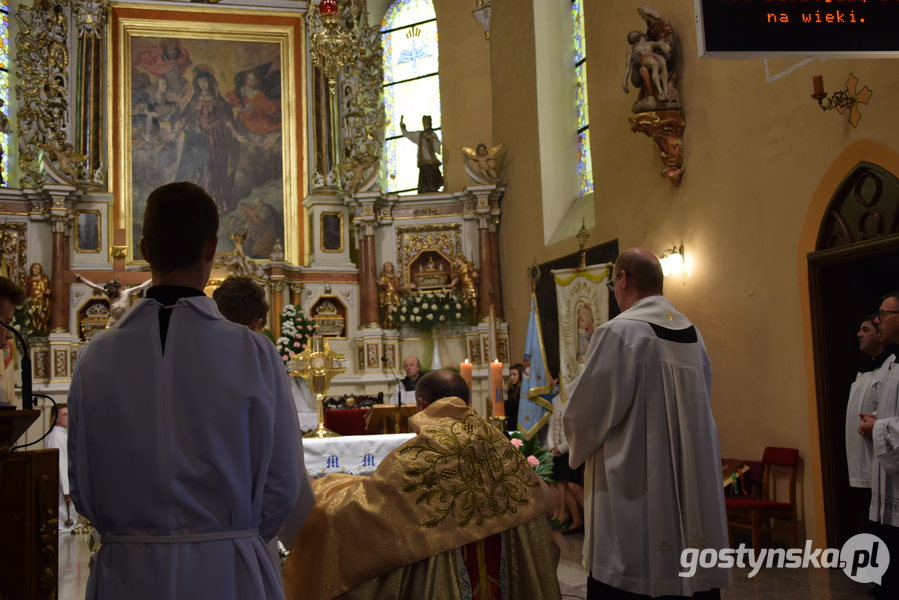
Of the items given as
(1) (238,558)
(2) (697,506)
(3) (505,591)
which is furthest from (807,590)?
(1) (238,558)

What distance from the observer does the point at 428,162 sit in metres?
14.2

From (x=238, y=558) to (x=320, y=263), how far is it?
1210cm

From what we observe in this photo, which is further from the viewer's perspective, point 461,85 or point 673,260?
point 461,85

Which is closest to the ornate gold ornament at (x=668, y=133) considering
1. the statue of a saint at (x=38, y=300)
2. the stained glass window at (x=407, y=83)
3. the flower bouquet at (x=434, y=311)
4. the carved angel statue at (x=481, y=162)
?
the carved angel statue at (x=481, y=162)

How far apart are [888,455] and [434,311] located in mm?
8787

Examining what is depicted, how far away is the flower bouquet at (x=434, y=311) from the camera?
43.9 ft

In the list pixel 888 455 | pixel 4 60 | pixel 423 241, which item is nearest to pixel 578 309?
pixel 423 241

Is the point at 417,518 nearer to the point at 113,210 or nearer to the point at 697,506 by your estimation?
the point at 697,506

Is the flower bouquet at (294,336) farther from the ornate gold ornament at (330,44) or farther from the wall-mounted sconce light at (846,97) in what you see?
the ornate gold ornament at (330,44)

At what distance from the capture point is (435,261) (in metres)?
13.8

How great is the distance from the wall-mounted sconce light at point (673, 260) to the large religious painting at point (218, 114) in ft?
22.8

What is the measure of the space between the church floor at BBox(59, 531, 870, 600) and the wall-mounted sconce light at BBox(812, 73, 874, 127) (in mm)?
3068

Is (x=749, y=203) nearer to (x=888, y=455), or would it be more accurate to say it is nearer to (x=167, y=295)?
(x=888, y=455)

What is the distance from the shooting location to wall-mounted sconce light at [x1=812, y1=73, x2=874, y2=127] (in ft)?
20.6
